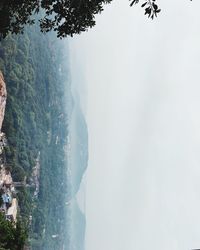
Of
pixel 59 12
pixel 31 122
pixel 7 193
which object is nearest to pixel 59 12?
pixel 59 12

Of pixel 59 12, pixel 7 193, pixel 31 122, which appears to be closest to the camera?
pixel 59 12

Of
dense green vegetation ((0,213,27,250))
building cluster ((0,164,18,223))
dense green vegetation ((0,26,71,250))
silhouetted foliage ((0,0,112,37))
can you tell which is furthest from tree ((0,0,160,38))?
dense green vegetation ((0,26,71,250))

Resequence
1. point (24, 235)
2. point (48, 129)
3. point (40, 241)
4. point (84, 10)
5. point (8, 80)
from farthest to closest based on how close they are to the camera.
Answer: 1. point (48, 129)
2. point (40, 241)
3. point (8, 80)
4. point (24, 235)
5. point (84, 10)

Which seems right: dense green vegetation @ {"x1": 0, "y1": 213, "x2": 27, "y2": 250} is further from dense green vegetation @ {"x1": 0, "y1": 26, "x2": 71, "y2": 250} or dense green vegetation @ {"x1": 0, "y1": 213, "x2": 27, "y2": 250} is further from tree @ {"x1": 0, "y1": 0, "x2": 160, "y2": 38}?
dense green vegetation @ {"x1": 0, "y1": 26, "x2": 71, "y2": 250}

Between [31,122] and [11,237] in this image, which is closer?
[11,237]

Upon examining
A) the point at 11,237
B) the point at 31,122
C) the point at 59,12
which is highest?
the point at 31,122

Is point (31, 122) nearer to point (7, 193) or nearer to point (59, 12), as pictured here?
point (7, 193)

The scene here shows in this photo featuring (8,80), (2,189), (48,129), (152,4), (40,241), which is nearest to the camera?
(152,4)

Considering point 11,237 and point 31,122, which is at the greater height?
point 31,122

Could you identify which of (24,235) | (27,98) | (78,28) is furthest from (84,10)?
(27,98)

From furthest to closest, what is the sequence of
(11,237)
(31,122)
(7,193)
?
(31,122) → (7,193) → (11,237)

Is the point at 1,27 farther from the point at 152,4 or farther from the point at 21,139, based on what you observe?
the point at 21,139
